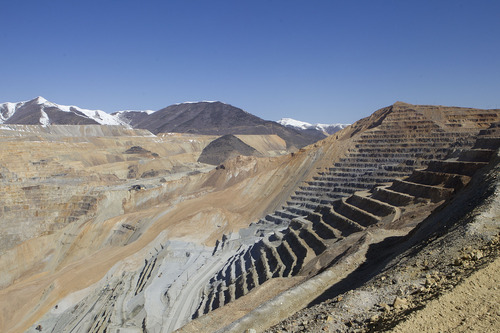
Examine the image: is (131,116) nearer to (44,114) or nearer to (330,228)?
(44,114)

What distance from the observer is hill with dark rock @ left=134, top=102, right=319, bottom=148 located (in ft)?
368

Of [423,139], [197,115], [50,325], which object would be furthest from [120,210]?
[197,115]

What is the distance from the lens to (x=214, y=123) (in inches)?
5049

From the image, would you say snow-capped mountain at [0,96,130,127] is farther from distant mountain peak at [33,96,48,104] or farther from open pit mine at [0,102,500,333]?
open pit mine at [0,102,500,333]

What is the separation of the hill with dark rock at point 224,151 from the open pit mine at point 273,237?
23.8 metres

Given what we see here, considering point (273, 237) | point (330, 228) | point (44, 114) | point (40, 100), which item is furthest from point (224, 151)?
point (40, 100)

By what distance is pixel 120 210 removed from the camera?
125 feet

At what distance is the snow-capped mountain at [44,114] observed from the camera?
393 feet

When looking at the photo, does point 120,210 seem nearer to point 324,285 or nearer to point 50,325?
point 50,325

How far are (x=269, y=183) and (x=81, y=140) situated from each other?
55.6 metres

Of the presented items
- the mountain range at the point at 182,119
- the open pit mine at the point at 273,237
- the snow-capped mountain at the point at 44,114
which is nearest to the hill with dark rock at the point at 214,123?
the mountain range at the point at 182,119

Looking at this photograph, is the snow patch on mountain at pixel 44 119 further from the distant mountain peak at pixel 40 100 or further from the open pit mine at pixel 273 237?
the open pit mine at pixel 273 237

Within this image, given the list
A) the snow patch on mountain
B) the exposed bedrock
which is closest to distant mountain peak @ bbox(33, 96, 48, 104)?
the snow patch on mountain

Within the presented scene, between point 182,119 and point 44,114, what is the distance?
46179 mm
